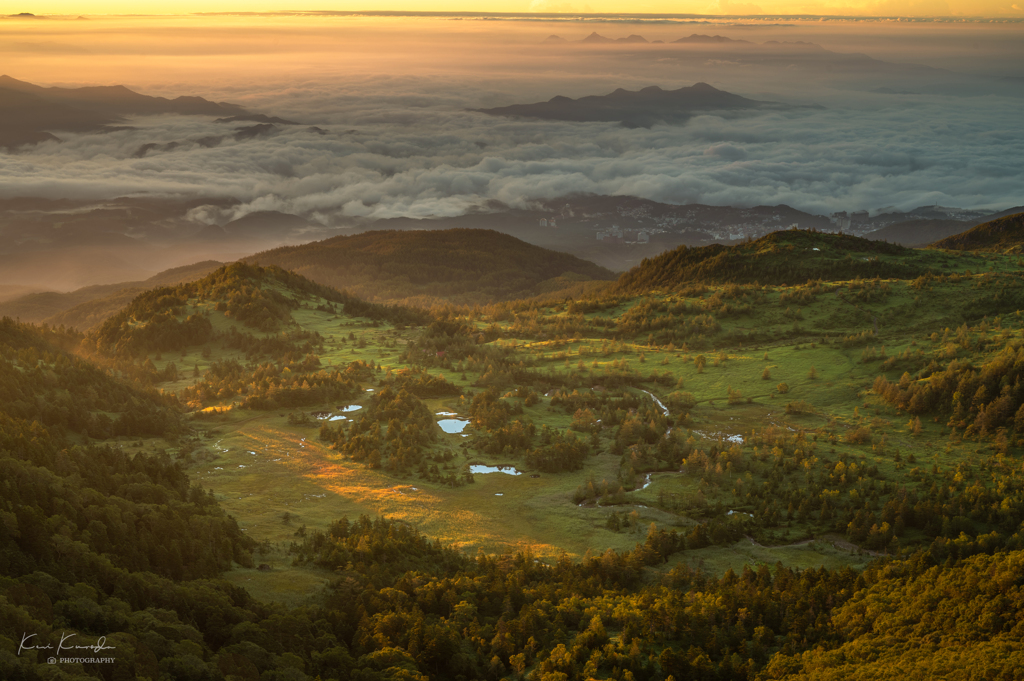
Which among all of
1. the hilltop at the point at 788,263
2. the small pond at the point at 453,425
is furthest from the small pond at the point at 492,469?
the hilltop at the point at 788,263

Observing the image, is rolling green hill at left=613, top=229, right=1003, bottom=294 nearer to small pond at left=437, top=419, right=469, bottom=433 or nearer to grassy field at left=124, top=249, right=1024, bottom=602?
grassy field at left=124, top=249, right=1024, bottom=602

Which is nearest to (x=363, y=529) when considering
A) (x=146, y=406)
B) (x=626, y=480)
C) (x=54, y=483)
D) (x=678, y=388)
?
(x=54, y=483)

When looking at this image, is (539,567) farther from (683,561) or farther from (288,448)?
(288,448)

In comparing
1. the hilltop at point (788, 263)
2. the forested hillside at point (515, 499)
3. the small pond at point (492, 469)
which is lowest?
the small pond at point (492, 469)

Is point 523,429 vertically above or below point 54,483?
below

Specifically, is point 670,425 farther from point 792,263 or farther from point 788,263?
point 792,263

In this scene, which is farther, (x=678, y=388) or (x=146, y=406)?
(x=678, y=388)

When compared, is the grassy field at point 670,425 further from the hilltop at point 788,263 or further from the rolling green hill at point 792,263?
the hilltop at point 788,263

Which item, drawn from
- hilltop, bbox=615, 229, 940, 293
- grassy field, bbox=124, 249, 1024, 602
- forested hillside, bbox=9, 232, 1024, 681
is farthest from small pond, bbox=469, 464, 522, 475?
hilltop, bbox=615, 229, 940, 293
